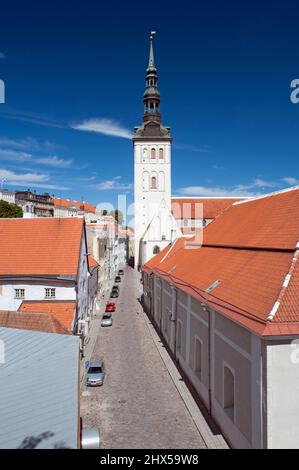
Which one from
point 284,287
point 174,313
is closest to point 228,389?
point 284,287

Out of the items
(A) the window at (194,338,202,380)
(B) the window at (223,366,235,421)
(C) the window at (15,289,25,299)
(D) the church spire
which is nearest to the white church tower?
(D) the church spire

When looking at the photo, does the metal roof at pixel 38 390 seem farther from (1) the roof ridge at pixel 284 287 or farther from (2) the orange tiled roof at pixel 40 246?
(2) the orange tiled roof at pixel 40 246

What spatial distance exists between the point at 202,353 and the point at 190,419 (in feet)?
9.21

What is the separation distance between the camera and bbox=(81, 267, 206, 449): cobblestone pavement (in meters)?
13.2

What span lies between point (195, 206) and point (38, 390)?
→ 64805mm

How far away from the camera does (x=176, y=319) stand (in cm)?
2188

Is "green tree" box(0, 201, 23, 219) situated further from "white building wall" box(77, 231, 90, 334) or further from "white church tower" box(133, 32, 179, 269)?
"white building wall" box(77, 231, 90, 334)

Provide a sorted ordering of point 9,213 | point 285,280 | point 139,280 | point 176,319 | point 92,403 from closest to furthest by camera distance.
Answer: point 285,280 → point 92,403 → point 176,319 → point 139,280 → point 9,213

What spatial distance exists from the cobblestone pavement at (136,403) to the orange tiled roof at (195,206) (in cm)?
4638

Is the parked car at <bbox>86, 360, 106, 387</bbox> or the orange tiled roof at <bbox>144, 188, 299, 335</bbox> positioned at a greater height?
the orange tiled roof at <bbox>144, 188, 299, 335</bbox>

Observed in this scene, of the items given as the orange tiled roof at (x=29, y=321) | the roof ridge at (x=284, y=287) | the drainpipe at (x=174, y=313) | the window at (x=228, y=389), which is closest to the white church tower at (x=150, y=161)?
the drainpipe at (x=174, y=313)

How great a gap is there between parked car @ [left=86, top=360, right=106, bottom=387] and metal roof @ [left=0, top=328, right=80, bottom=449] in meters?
6.35
